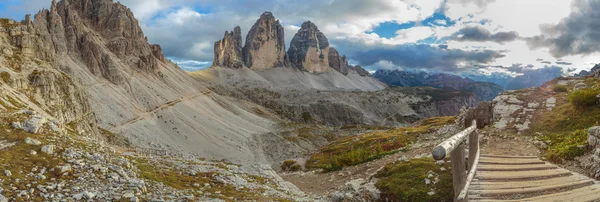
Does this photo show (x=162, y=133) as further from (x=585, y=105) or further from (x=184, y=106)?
(x=585, y=105)

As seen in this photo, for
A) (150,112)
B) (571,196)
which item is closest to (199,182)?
(571,196)

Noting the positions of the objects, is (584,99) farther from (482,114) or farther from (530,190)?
(530,190)

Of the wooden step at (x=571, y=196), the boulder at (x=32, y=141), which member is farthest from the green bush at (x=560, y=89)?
the boulder at (x=32, y=141)

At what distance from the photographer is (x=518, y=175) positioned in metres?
13.8

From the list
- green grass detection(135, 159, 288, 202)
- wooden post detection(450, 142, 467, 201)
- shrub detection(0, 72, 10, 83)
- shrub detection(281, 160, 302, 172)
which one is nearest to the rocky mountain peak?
shrub detection(0, 72, 10, 83)

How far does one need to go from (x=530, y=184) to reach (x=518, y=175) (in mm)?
1373

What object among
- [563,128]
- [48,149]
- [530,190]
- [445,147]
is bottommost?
[530,190]

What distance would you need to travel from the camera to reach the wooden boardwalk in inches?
439

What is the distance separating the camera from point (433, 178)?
2028 centimetres

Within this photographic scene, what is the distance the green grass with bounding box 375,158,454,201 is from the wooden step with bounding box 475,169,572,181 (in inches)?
153

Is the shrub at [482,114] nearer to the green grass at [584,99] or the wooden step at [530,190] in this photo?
the green grass at [584,99]

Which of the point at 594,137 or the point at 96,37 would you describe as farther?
the point at 96,37

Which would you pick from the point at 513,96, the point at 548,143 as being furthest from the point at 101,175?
the point at 513,96

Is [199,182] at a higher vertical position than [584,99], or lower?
lower
